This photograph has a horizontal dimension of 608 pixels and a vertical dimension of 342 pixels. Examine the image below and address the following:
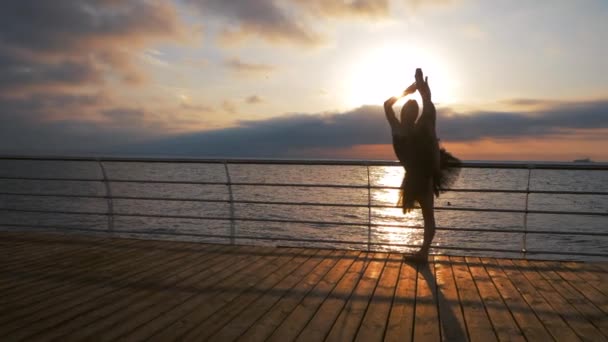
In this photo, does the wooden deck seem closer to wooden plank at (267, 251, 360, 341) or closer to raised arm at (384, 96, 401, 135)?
wooden plank at (267, 251, 360, 341)

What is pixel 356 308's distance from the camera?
301 cm

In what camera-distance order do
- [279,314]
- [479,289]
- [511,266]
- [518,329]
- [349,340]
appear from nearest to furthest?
[349,340], [518,329], [279,314], [479,289], [511,266]

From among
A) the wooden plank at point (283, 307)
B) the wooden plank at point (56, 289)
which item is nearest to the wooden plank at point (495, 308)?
the wooden plank at point (283, 307)

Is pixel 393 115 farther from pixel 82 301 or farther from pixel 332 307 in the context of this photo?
pixel 82 301

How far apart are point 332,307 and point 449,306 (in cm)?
83

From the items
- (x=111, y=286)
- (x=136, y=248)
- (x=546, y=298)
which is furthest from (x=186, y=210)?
(x=546, y=298)

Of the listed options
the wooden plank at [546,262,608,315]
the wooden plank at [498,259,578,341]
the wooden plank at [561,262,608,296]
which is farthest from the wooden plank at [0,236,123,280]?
the wooden plank at [561,262,608,296]

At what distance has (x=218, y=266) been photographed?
419 centimetres

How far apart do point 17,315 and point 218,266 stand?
5.52 feet

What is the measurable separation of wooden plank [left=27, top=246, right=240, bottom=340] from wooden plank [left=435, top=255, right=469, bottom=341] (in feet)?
6.28

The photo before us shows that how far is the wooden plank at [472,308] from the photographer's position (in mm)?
2585

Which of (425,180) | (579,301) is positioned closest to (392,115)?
(425,180)

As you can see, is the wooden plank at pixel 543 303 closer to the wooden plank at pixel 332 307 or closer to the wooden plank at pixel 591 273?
the wooden plank at pixel 591 273

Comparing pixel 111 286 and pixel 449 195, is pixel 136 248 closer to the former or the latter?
pixel 111 286
